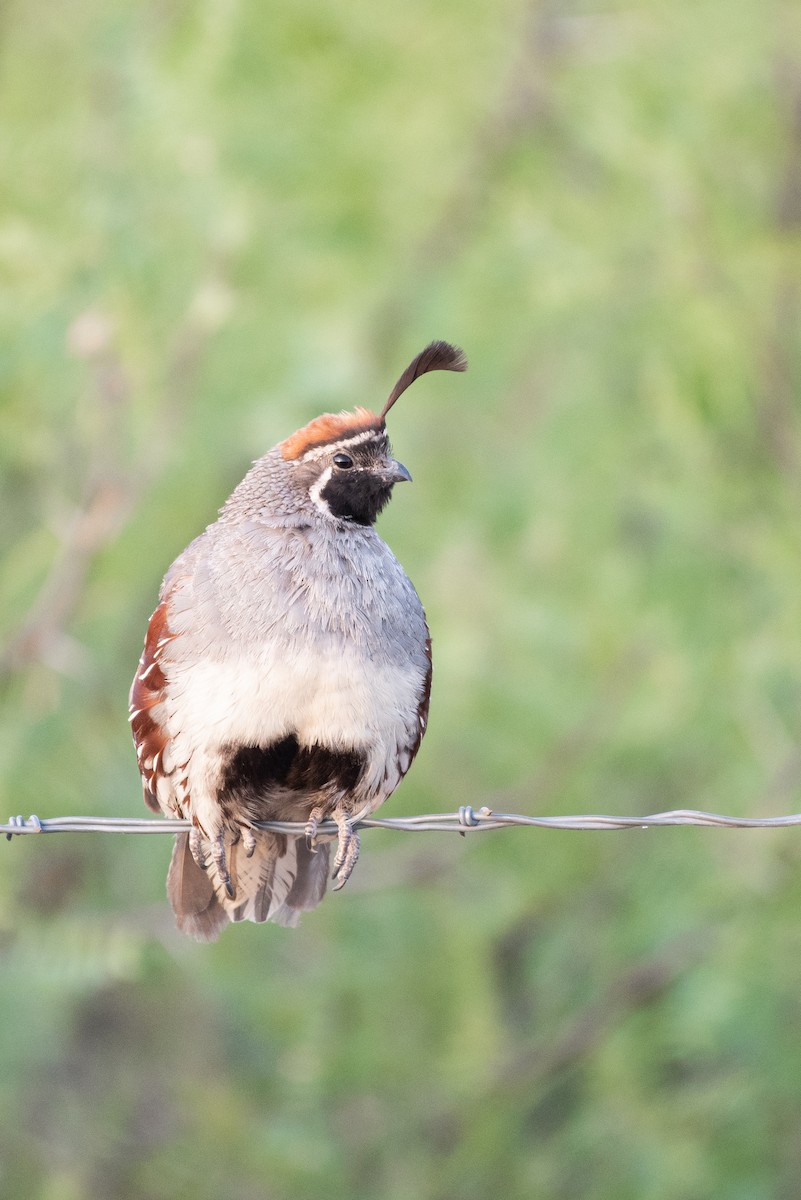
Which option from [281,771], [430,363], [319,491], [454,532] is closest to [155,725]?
[281,771]

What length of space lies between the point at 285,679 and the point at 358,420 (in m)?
0.88

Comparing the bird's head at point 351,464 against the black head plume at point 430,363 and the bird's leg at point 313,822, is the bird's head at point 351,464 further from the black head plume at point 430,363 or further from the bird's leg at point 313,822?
the bird's leg at point 313,822

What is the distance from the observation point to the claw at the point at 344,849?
374cm

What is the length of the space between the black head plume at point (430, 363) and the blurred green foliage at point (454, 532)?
5.75ft

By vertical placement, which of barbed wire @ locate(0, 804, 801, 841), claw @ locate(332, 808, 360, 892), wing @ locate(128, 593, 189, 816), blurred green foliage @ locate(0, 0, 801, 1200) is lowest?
barbed wire @ locate(0, 804, 801, 841)

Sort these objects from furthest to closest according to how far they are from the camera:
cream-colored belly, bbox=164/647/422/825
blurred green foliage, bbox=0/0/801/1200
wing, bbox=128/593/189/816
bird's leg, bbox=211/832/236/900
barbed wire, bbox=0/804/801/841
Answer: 1. blurred green foliage, bbox=0/0/801/1200
2. bird's leg, bbox=211/832/236/900
3. wing, bbox=128/593/189/816
4. cream-colored belly, bbox=164/647/422/825
5. barbed wire, bbox=0/804/801/841

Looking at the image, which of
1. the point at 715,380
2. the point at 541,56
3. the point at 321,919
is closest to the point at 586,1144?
the point at 321,919

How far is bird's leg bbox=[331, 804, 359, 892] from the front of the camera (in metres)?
3.74

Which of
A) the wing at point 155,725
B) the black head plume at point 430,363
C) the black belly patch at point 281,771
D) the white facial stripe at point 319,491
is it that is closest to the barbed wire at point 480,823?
the black belly patch at point 281,771

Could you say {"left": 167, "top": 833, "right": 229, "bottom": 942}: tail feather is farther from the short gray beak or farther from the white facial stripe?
the short gray beak

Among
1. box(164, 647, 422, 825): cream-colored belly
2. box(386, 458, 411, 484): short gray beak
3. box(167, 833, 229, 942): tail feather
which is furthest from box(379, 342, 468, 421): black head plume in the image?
box(167, 833, 229, 942): tail feather

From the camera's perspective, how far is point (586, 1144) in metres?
7.39

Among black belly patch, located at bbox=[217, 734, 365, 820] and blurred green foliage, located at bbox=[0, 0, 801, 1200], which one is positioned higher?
blurred green foliage, located at bbox=[0, 0, 801, 1200]

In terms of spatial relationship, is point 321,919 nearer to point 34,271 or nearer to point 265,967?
point 265,967
